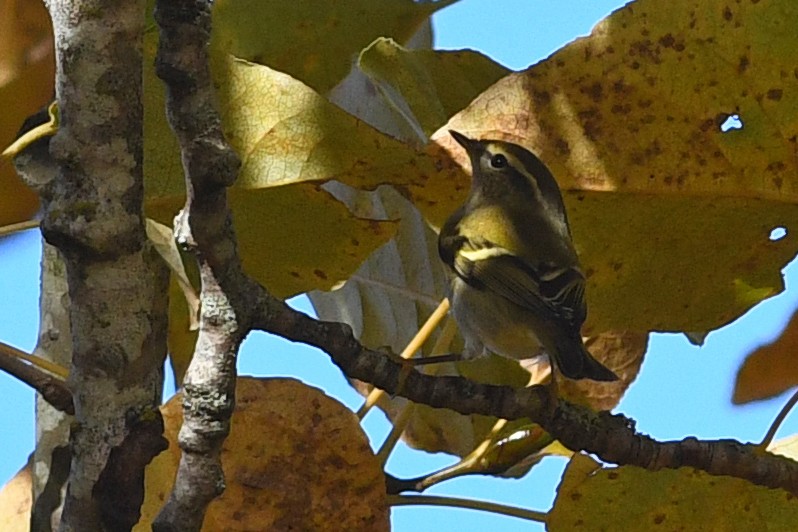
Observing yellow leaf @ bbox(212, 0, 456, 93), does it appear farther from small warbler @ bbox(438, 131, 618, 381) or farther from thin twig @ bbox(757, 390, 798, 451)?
thin twig @ bbox(757, 390, 798, 451)

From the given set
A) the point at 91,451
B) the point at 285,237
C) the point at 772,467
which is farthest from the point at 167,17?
the point at 772,467

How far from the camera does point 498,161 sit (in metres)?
1.27

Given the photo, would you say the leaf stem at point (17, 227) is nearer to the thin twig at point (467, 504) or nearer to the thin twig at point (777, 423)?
the thin twig at point (467, 504)

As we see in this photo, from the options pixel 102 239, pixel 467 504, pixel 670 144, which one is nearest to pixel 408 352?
pixel 467 504

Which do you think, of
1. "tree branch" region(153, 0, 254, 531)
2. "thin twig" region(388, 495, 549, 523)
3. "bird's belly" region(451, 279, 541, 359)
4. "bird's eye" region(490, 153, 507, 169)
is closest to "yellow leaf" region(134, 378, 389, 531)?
"thin twig" region(388, 495, 549, 523)

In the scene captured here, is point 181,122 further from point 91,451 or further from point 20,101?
point 20,101

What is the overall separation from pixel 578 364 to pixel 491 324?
14 cm

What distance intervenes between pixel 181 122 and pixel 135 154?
6 cm

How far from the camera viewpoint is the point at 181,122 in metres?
0.55

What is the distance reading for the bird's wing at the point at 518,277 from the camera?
A: 1.06 metres

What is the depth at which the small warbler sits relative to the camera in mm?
1004

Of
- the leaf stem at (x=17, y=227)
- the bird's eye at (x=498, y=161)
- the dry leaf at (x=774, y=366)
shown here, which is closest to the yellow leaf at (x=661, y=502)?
the dry leaf at (x=774, y=366)

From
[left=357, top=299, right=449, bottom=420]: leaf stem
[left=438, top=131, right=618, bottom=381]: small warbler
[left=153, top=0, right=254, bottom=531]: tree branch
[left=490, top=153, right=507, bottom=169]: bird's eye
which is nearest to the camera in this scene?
[left=153, top=0, right=254, bottom=531]: tree branch

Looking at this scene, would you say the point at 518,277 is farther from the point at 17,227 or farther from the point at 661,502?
the point at 17,227
